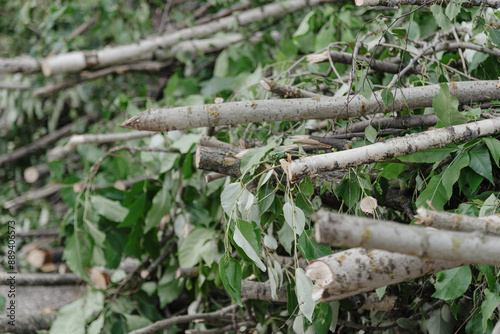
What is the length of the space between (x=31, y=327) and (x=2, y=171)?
4.55 feet

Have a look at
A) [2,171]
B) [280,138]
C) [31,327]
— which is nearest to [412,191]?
[280,138]

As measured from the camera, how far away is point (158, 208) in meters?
1.39

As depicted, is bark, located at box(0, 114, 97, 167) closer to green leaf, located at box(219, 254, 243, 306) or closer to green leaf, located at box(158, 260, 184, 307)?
green leaf, located at box(158, 260, 184, 307)

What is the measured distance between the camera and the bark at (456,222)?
623 mm

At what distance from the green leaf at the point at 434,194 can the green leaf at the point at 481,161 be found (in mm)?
66

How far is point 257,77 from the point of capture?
5.22ft

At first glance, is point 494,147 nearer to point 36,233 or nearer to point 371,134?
point 371,134

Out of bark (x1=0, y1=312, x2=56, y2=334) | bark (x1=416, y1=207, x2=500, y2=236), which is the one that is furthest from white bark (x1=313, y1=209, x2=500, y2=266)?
bark (x1=0, y1=312, x2=56, y2=334)

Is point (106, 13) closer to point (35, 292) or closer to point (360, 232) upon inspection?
point (35, 292)

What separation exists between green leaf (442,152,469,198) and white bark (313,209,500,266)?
297 mm

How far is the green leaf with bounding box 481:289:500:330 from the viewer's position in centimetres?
82

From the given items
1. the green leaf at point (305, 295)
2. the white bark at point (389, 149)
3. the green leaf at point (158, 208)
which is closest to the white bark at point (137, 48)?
the green leaf at point (158, 208)

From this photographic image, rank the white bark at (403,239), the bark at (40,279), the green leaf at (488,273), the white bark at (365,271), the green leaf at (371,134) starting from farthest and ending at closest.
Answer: the bark at (40,279) → the green leaf at (371,134) → the green leaf at (488,273) → the white bark at (365,271) → the white bark at (403,239)

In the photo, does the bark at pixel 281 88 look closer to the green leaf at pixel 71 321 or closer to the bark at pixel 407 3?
the bark at pixel 407 3
